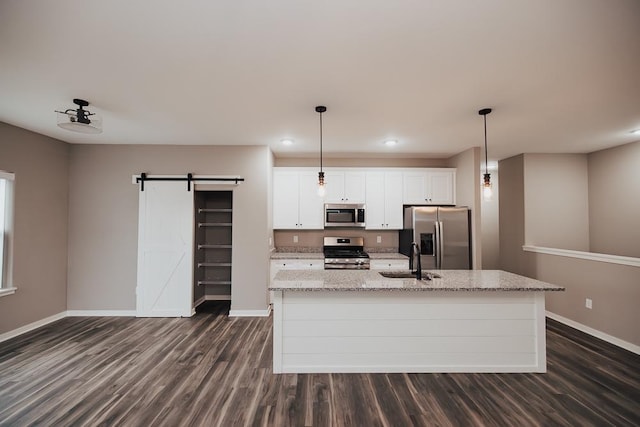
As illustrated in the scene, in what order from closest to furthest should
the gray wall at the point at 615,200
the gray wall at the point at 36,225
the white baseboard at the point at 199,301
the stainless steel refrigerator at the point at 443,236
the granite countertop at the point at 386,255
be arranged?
the gray wall at the point at 36,225 < the gray wall at the point at 615,200 < the stainless steel refrigerator at the point at 443,236 < the granite countertop at the point at 386,255 < the white baseboard at the point at 199,301

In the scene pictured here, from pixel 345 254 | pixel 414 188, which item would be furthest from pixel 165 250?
pixel 414 188

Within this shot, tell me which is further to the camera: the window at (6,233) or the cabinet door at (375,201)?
the cabinet door at (375,201)

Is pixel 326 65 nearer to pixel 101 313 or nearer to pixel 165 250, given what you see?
pixel 165 250

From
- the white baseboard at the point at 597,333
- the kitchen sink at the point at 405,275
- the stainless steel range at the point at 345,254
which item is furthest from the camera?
the stainless steel range at the point at 345,254

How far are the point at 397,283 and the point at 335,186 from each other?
8.96ft

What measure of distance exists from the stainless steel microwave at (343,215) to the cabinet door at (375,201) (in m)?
0.15

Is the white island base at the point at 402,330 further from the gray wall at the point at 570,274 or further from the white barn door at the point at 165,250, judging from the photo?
the white barn door at the point at 165,250

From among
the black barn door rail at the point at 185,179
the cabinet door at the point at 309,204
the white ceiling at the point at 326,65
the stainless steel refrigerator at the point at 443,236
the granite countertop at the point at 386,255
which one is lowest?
the granite countertop at the point at 386,255

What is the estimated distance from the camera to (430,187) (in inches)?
208

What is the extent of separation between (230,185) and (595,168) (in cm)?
604

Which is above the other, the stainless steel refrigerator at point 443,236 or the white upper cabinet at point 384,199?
the white upper cabinet at point 384,199

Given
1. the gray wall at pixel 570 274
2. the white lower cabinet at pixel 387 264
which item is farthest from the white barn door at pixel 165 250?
the gray wall at pixel 570 274

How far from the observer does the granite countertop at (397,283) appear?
2645mm

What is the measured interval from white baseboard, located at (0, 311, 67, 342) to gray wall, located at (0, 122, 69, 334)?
0.16 ft
